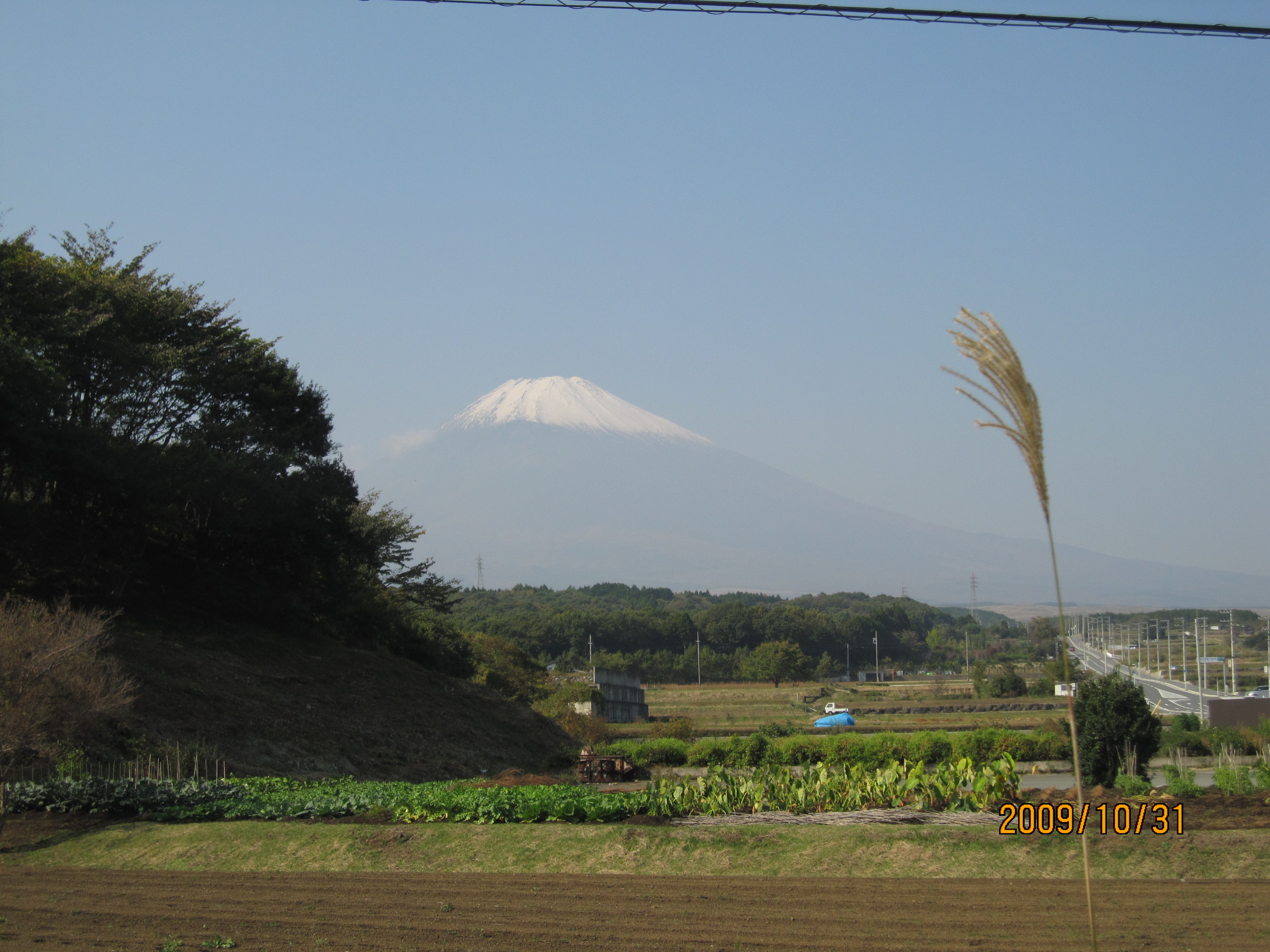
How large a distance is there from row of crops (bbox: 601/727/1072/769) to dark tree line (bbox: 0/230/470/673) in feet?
41.6

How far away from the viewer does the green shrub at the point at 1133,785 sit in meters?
Answer: 12.4

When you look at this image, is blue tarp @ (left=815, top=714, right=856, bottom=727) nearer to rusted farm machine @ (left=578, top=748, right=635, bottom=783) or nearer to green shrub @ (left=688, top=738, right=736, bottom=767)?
green shrub @ (left=688, top=738, right=736, bottom=767)

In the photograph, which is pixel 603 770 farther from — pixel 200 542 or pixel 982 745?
pixel 200 542

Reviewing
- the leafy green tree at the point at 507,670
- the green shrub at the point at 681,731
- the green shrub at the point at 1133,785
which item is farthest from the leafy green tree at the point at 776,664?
the green shrub at the point at 1133,785

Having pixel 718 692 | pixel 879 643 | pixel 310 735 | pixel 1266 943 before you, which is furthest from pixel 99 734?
pixel 879 643

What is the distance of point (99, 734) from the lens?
1756cm

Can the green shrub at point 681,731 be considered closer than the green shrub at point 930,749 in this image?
No

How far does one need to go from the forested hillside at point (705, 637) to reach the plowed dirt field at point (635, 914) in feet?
240

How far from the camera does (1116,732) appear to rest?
14820mm

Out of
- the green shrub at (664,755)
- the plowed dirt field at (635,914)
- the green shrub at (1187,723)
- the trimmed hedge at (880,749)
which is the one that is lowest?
the green shrub at (1187,723)

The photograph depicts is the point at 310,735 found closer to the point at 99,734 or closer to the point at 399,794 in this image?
the point at 99,734

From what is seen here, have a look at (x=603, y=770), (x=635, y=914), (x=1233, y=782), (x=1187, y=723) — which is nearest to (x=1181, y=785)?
(x=1233, y=782)

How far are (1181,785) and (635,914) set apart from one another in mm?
8182

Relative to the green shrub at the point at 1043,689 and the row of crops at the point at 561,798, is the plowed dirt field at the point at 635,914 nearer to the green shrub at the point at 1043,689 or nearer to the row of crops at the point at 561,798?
the row of crops at the point at 561,798
